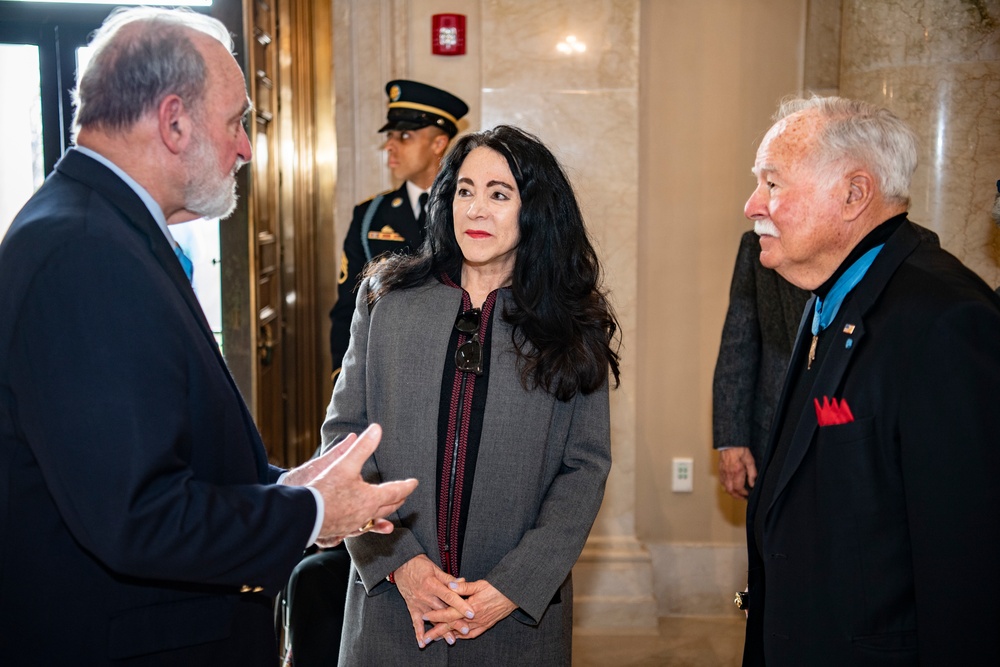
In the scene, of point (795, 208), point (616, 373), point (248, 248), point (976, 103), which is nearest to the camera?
point (795, 208)

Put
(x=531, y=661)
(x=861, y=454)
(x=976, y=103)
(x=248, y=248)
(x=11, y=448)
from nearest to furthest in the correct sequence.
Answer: (x=11, y=448)
(x=861, y=454)
(x=531, y=661)
(x=976, y=103)
(x=248, y=248)

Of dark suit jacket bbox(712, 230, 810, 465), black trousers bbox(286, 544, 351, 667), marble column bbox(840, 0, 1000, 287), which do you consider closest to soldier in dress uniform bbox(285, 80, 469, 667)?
dark suit jacket bbox(712, 230, 810, 465)

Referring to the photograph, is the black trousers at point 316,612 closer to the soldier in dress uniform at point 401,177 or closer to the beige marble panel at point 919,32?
the soldier in dress uniform at point 401,177

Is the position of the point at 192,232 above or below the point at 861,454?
above

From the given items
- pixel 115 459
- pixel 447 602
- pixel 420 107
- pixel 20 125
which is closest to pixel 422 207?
pixel 420 107

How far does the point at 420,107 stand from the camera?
3.67 m

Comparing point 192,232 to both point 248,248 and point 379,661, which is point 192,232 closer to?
point 248,248

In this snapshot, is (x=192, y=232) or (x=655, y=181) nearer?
(x=192, y=232)

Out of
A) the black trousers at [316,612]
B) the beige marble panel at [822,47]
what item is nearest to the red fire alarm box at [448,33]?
the beige marble panel at [822,47]

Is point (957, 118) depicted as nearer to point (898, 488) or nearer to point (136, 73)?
point (898, 488)

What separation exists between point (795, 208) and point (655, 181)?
2.36 metres

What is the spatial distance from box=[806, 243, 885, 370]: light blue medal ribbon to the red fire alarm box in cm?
246

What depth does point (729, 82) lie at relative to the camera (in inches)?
160

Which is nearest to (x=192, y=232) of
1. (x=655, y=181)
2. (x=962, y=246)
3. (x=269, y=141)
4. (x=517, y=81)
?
(x=269, y=141)
